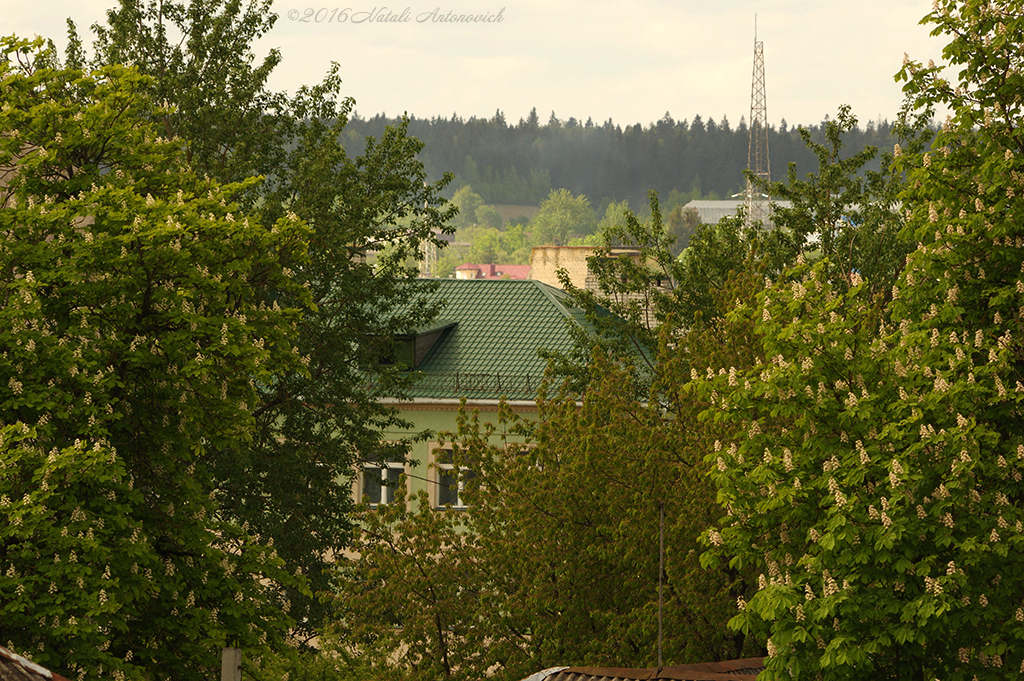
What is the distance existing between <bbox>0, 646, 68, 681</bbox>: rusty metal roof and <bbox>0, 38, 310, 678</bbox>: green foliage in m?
3.93

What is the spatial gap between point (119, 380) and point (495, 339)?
24.5 m

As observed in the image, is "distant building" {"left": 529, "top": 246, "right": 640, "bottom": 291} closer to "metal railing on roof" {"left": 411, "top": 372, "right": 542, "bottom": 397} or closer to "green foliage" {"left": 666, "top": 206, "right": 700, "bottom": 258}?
"metal railing on roof" {"left": 411, "top": 372, "right": 542, "bottom": 397}

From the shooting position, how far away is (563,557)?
71.7ft

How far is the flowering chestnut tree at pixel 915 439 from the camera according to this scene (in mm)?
12570

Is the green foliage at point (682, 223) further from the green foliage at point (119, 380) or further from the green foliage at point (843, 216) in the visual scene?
the green foliage at point (119, 380)

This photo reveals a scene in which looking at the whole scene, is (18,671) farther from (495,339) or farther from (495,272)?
(495,272)

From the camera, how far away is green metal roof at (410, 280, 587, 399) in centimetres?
3666

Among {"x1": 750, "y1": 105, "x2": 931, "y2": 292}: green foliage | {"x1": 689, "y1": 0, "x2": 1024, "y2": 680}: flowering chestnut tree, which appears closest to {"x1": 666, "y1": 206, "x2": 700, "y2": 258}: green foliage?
{"x1": 750, "y1": 105, "x2": 931, "y2": 292}: green foliage

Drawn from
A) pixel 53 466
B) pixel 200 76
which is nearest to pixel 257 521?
pixel 200 76

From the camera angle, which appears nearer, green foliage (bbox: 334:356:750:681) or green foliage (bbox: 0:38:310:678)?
green foliage (bbox: 0:38:310:678)

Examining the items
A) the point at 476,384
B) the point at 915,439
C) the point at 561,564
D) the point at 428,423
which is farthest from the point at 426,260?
the point at 915,439

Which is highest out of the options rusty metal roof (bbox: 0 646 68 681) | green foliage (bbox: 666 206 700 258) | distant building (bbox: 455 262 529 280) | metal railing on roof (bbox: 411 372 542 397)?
green foliage (bbox: 666 206 700 258)

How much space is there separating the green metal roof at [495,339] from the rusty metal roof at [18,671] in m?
26.3

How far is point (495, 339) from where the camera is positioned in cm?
3862
